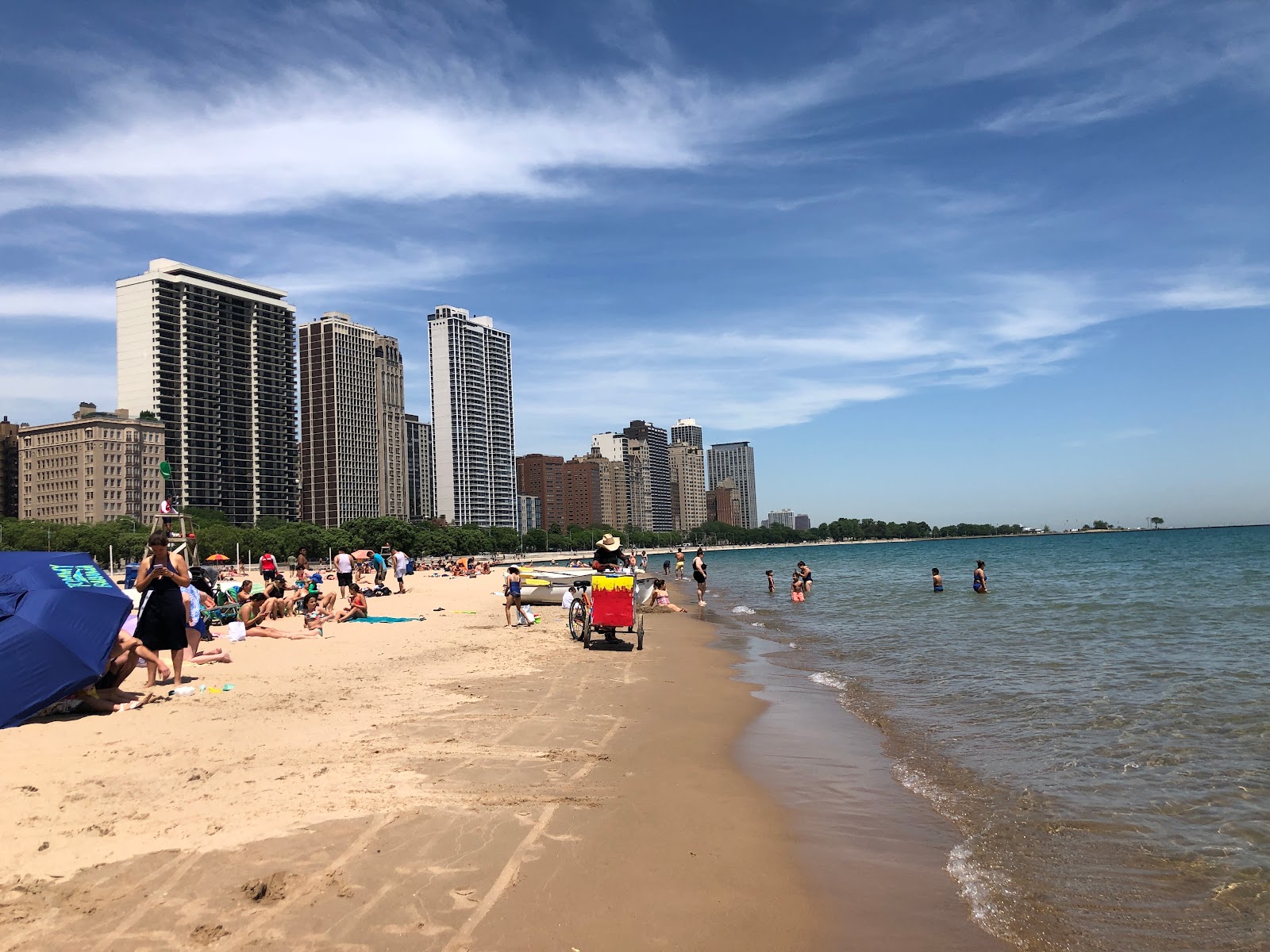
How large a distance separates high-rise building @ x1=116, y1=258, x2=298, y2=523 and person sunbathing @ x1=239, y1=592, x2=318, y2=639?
11357 cm

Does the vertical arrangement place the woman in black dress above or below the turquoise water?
above

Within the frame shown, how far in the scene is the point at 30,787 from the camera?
16.9 ft

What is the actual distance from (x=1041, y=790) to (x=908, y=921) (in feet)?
10.3

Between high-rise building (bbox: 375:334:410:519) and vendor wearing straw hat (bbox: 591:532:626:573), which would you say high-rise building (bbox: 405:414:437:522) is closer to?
high-rise building (bbox: 375:334:410:519)

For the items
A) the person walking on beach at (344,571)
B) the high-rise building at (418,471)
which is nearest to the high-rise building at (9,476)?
the high-rise building at (418,471)

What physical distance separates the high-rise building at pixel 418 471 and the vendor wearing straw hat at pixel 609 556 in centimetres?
16837

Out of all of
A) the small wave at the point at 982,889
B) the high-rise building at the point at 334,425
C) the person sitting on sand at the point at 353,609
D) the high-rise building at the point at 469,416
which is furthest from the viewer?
the high-rise building at the point at 469,416

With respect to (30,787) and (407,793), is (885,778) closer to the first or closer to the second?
(407,793)

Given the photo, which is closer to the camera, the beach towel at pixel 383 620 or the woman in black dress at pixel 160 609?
the woman in black dress at pixel 160 609

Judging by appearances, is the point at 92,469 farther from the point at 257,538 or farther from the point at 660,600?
the point at 660,600

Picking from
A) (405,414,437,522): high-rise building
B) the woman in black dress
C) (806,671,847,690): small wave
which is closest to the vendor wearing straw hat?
(806,671,847,690): small wave

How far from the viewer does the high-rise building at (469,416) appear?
16212cm

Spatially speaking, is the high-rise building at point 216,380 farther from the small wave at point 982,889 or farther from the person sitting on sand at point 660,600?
the small wave at point 982,889

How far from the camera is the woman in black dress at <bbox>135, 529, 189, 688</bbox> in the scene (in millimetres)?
8484
